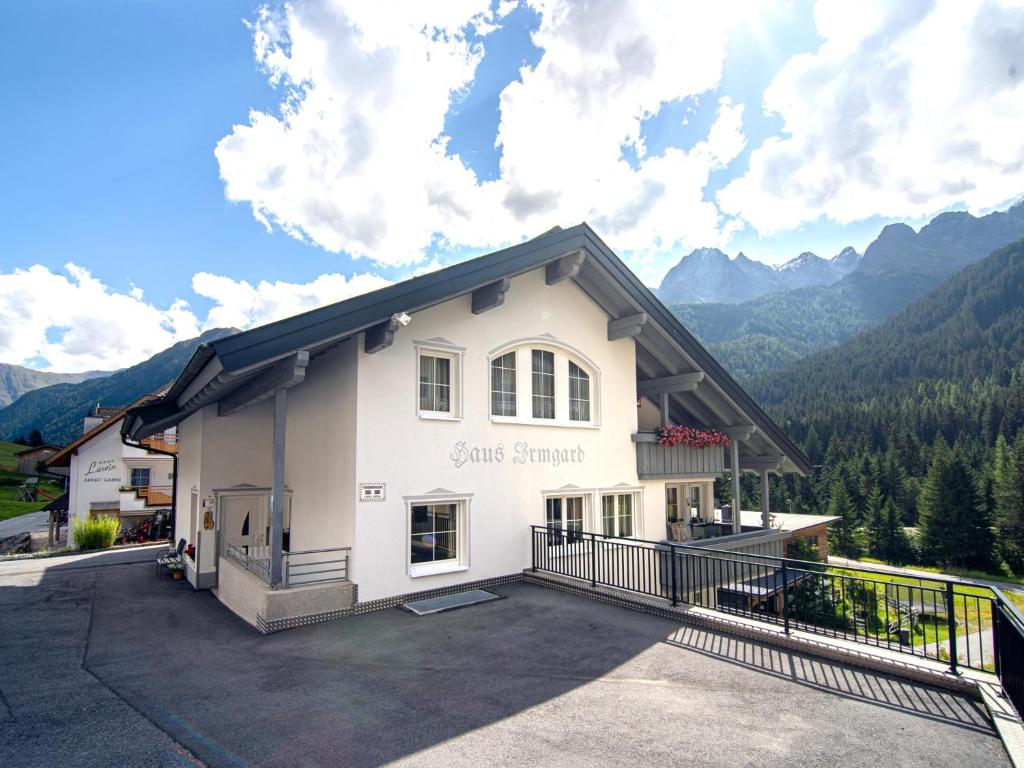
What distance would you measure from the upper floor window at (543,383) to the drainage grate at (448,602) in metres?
3.74

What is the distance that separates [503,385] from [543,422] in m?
1.17

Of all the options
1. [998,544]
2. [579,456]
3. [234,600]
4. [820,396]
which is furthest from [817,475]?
[234,600]

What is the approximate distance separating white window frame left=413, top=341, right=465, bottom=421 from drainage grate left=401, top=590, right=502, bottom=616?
308cm

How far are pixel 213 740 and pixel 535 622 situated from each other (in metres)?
4.55

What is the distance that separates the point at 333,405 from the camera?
1017cm

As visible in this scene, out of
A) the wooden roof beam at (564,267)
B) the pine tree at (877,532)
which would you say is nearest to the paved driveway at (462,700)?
the wooden roof beam at (564,267)

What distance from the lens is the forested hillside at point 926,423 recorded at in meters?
56.6

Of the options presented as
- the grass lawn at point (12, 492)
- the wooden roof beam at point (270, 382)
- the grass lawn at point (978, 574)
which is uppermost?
the wooden roof beam at point (270, 382)

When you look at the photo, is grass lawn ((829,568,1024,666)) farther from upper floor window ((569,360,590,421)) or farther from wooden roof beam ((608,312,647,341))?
wooden roof beam ((608,312,647,341))

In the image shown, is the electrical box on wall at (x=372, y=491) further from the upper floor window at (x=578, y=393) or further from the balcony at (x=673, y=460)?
the balcony at (x=673, y=460)

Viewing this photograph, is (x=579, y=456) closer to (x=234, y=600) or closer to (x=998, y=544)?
(x=234, y=600)

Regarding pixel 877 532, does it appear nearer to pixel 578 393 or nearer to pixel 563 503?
pixel 578 393

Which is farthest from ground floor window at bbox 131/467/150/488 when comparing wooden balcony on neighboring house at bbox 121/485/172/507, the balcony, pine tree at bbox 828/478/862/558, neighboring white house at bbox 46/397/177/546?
pine tree at bbox 828/478/862/558

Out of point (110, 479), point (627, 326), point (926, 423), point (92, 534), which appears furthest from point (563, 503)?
point (926, 423)
